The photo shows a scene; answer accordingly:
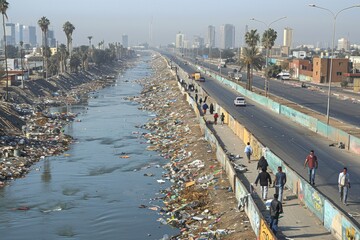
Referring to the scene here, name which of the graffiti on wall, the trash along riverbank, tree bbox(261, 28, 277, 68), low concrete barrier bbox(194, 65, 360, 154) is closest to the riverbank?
the trash along riverbank

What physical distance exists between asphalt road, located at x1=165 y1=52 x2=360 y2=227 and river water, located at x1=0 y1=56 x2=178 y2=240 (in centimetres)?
764

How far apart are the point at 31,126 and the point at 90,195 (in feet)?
77.6

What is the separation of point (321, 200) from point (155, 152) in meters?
23.6

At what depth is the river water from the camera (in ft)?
74.2

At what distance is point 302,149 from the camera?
3291 cm

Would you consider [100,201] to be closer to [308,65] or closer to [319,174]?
[319,174]

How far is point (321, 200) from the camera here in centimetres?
1812

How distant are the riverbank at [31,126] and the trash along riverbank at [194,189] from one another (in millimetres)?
8541

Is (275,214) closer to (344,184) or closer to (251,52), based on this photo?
(344,184)

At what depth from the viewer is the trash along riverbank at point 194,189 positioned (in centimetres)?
2020

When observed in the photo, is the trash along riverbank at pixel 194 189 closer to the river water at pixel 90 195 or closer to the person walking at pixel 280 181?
the river water at pixel 90 195

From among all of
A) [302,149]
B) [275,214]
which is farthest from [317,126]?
[275,214]

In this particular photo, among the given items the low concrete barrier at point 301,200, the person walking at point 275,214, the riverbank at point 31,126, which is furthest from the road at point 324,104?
the person walking at point 275,214

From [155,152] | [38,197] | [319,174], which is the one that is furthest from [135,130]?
[319,174]
